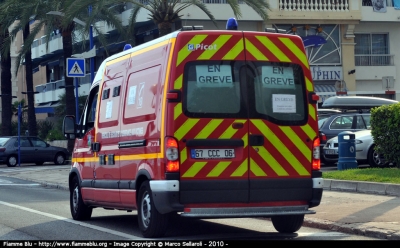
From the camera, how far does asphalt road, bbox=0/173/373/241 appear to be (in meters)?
9.88

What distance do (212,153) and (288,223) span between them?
1763 mm

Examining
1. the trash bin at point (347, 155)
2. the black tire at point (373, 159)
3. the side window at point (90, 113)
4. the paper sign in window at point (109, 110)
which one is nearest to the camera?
the paper sign in window at point (109, 110)

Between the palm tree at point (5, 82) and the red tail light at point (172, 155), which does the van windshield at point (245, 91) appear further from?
the palm tree at point (5, 82)

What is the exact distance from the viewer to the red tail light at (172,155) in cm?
888

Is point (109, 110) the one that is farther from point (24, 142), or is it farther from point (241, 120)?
point (24, 142)

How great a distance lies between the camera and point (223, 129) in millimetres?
9055

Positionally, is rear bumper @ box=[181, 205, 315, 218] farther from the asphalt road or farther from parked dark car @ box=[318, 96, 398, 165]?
parked dark car @ box=[318, 96, 398, 165]

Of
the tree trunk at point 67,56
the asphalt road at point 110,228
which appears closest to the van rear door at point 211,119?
the asphalt road at point 110,228

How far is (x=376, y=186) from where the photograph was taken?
14.5 meters

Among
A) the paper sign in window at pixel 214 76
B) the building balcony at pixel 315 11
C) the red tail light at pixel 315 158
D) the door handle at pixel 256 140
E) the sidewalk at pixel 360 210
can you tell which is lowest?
the sidewalk at pixel 360 210

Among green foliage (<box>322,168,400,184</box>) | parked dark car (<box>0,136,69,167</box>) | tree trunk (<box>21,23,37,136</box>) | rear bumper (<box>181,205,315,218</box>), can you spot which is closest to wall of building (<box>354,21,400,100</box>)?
parked dark car (<box>0,136,69,167</box>)

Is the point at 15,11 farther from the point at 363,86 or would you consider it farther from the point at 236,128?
the point at 236,128

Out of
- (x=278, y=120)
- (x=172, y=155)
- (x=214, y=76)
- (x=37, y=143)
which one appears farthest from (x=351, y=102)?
(x=37, y=143)

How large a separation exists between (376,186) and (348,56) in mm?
24160
